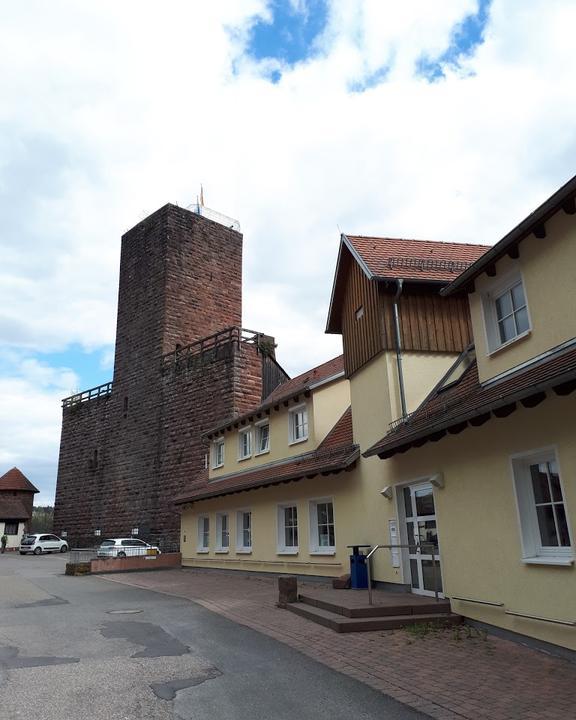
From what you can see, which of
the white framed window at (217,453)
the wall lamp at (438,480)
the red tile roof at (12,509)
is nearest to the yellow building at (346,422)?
the white framed window at (217,453)

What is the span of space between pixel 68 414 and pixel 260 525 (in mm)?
25953

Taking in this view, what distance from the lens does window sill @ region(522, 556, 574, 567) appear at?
279 inches

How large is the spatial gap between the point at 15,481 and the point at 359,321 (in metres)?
45.2

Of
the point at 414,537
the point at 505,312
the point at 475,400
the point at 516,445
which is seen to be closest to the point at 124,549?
the point at 414,537

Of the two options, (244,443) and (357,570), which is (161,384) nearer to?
(244,443)

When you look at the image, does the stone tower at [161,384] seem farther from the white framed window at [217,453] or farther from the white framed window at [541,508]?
the white framed window at [541,508]

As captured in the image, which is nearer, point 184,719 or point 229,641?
point 184,719

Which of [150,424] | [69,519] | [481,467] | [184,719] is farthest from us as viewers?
[69,519]

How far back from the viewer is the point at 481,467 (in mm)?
8938

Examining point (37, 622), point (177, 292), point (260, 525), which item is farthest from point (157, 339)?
point (37, 622)

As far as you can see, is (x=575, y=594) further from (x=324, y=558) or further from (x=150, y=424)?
(x=150, y=424)

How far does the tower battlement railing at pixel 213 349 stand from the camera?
27.7m

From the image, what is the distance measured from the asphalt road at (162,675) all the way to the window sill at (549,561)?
289 cm

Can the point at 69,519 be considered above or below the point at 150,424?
below
